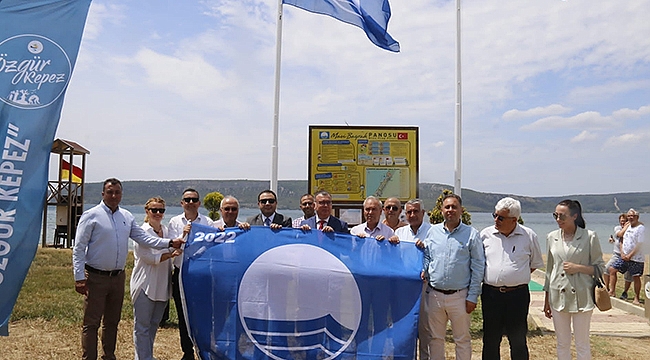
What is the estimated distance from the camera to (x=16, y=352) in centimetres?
671

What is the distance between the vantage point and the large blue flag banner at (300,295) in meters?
5.39

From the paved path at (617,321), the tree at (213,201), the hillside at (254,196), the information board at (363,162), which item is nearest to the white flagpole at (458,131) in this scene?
the information board at (363,162)

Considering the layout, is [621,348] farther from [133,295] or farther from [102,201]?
[102,201]

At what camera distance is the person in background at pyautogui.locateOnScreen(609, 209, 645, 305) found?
34.8 ft

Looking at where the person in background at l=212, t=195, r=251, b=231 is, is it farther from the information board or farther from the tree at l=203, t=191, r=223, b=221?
the tree at l=203, t=191, r=223, b=221

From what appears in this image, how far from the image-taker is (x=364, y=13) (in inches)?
336

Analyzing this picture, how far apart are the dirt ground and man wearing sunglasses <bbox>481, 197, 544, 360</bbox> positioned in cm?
152

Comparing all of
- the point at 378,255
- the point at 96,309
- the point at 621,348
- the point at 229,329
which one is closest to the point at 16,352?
the point at 96,309

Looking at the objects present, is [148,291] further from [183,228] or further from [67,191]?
[67,191]

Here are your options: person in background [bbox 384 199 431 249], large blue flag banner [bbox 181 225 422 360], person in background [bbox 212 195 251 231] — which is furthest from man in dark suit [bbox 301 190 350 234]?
person in background [bbox 212 195 251 231]

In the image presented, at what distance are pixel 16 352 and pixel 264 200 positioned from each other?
3578 millimetres

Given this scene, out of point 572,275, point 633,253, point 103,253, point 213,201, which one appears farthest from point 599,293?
point 213,201

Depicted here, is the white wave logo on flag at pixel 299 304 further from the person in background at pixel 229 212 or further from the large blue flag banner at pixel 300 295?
the person in background at pixel 229 212

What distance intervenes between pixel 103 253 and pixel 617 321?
8.23 meters
